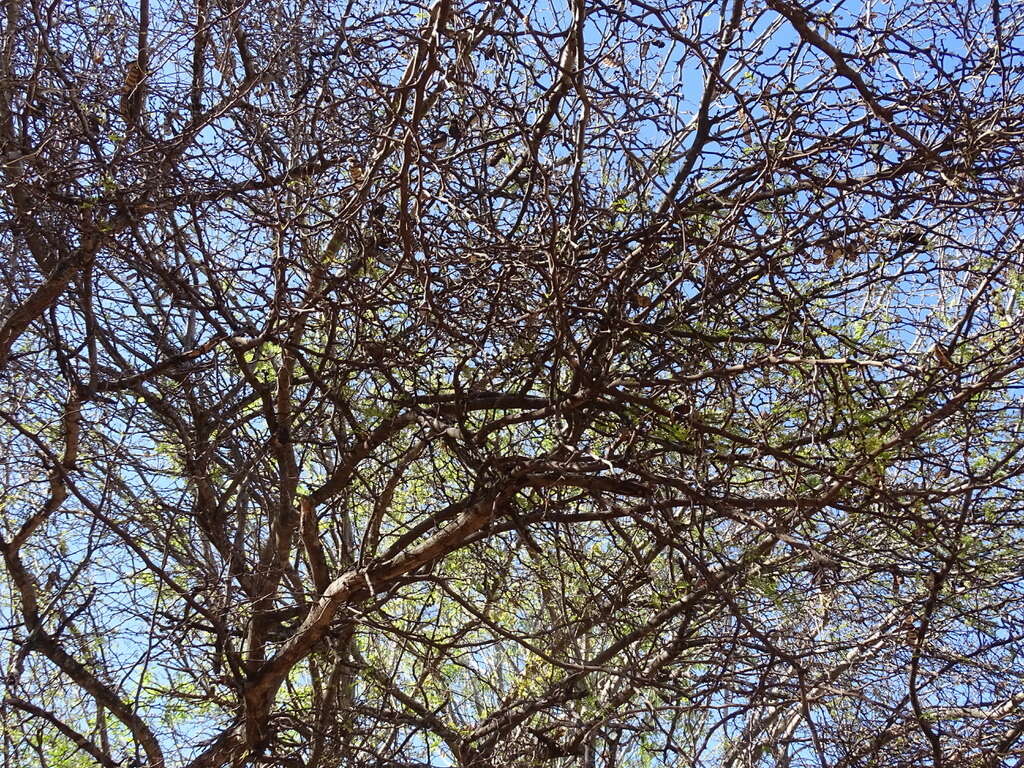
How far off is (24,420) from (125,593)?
3.02ft

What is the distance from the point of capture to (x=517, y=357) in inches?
137

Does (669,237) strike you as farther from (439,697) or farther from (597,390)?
(439,697)

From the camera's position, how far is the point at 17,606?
448cm

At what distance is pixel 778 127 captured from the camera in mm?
3363

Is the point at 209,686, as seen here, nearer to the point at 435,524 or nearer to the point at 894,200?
the point at 435,524

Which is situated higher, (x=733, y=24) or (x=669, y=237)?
(x=733, y=24)

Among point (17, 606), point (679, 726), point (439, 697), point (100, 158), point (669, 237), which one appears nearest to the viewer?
point (669, 237)

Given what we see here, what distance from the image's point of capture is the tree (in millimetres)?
3012

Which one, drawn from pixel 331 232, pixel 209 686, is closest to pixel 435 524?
pixel 331 232

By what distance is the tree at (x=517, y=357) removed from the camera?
3.01m

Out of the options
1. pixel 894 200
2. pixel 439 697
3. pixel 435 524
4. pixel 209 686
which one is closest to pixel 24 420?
pixel 209 686

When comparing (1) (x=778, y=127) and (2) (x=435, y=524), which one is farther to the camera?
(2) (x=435, y=524)

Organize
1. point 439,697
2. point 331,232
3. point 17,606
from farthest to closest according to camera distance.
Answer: point 439,697
point 17,606
point 331,232

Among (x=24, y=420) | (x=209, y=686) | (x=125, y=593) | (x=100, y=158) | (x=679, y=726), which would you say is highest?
(x=24, y=420)
